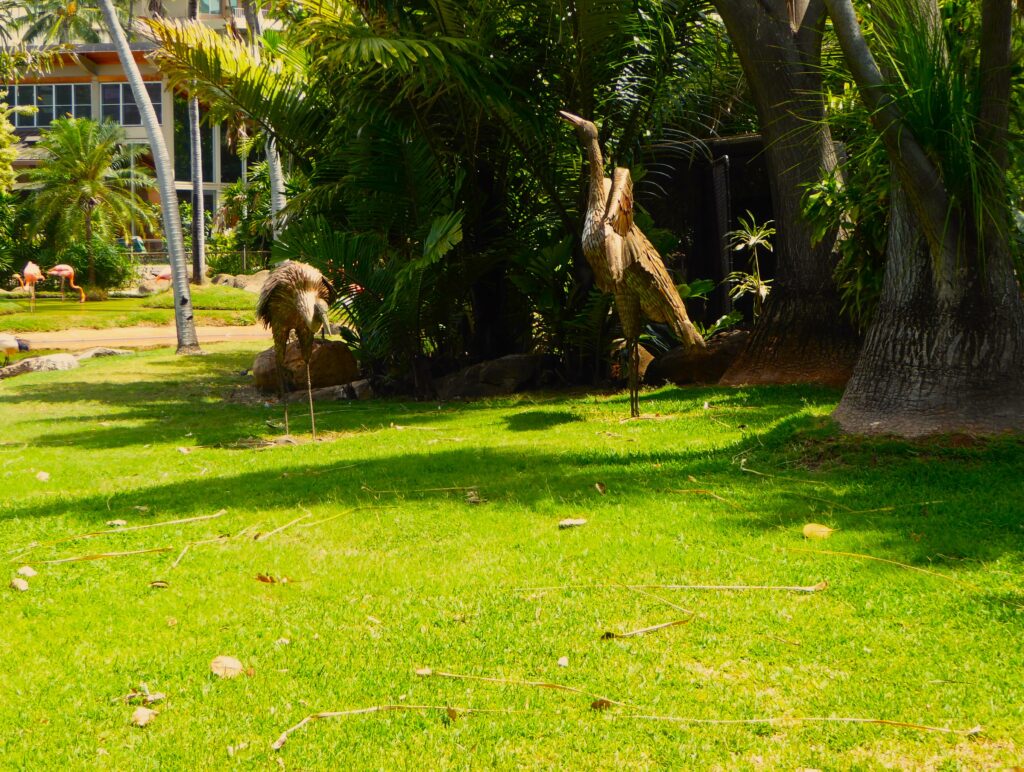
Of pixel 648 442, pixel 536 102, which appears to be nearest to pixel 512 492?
pixel 648 442

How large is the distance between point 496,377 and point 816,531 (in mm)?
7386

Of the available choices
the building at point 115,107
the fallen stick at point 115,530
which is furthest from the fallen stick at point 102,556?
the building at point 115,107

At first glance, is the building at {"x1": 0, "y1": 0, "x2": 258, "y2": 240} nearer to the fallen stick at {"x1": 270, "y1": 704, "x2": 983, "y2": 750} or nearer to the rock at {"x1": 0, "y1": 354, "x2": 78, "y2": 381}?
the rock at {"x1": 0, "y1": 354, "x2": 78, "y2": 381}

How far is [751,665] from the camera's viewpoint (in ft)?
12.3

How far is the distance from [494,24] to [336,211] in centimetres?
319

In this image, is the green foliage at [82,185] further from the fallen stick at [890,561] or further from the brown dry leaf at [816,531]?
the fallen stick at [890,561]

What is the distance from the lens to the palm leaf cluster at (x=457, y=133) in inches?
429

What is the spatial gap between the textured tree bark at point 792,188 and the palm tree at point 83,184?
3179cm

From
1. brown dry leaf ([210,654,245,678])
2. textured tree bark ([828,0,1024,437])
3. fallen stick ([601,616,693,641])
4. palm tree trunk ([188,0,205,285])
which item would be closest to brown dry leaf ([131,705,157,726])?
brown dry leaf ([210,654,245,678])

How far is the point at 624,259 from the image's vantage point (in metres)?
8.59

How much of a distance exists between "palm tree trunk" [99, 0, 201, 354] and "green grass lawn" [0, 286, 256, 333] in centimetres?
800

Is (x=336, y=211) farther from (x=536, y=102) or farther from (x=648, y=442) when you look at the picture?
(x=648, y=442)

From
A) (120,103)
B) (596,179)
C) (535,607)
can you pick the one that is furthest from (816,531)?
(120,103)

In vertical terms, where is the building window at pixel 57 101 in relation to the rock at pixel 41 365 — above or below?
above
